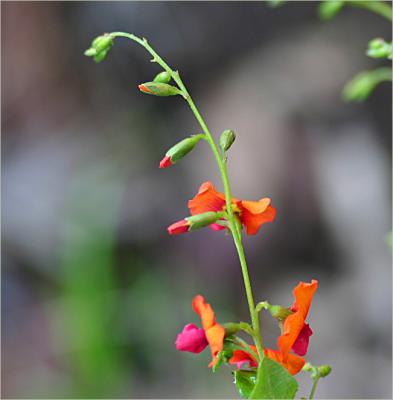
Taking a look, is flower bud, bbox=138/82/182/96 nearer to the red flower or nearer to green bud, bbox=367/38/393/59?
the red flower

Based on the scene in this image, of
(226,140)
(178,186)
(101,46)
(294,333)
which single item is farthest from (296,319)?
(178,186)

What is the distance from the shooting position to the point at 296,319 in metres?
0.47

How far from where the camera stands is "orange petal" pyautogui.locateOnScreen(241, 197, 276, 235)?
1.65ft

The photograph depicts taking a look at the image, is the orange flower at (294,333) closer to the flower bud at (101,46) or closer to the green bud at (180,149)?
the green bud at (180,149)

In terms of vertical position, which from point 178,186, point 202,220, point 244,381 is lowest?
point 244,381

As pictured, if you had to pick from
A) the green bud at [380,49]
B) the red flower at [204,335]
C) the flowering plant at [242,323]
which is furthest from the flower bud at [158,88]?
the green bud at [380,49]

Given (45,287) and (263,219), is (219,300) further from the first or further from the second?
(263,219)

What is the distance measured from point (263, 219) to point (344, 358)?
1.82 meters

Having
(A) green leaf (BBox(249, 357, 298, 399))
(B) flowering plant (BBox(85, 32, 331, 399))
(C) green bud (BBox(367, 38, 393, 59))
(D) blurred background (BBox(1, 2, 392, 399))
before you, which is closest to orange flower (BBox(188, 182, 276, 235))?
(B) flowering plant (BBox(85, 32, 331, 399))

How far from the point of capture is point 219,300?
2.24m

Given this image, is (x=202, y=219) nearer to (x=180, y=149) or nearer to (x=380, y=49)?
(x=180, y=149)

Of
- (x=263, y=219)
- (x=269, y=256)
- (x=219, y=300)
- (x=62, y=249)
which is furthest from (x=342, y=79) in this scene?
(x=263, y=219)

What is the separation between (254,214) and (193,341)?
0.09 metres

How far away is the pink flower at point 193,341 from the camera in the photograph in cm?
49
